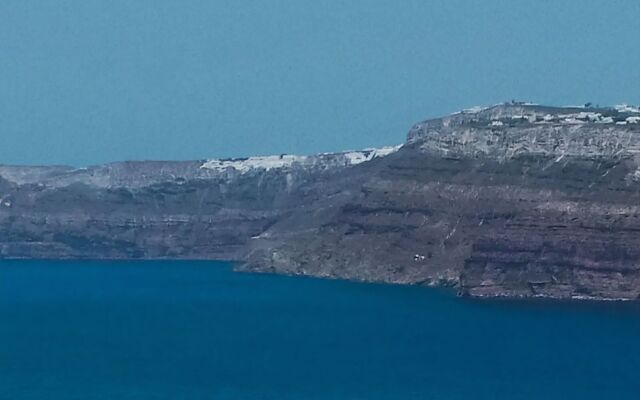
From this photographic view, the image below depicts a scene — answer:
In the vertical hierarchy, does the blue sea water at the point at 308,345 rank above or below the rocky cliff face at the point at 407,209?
below

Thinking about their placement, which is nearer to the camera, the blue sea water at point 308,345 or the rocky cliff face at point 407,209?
the blue sea water at point 308,345

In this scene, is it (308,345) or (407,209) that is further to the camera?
(407,209)

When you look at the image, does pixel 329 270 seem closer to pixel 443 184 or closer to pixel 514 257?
pixel 443 184

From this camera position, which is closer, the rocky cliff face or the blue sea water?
the blue sea water

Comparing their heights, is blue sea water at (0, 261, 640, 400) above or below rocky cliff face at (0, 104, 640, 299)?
below

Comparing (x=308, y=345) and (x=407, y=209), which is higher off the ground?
(x=407, y=209)
